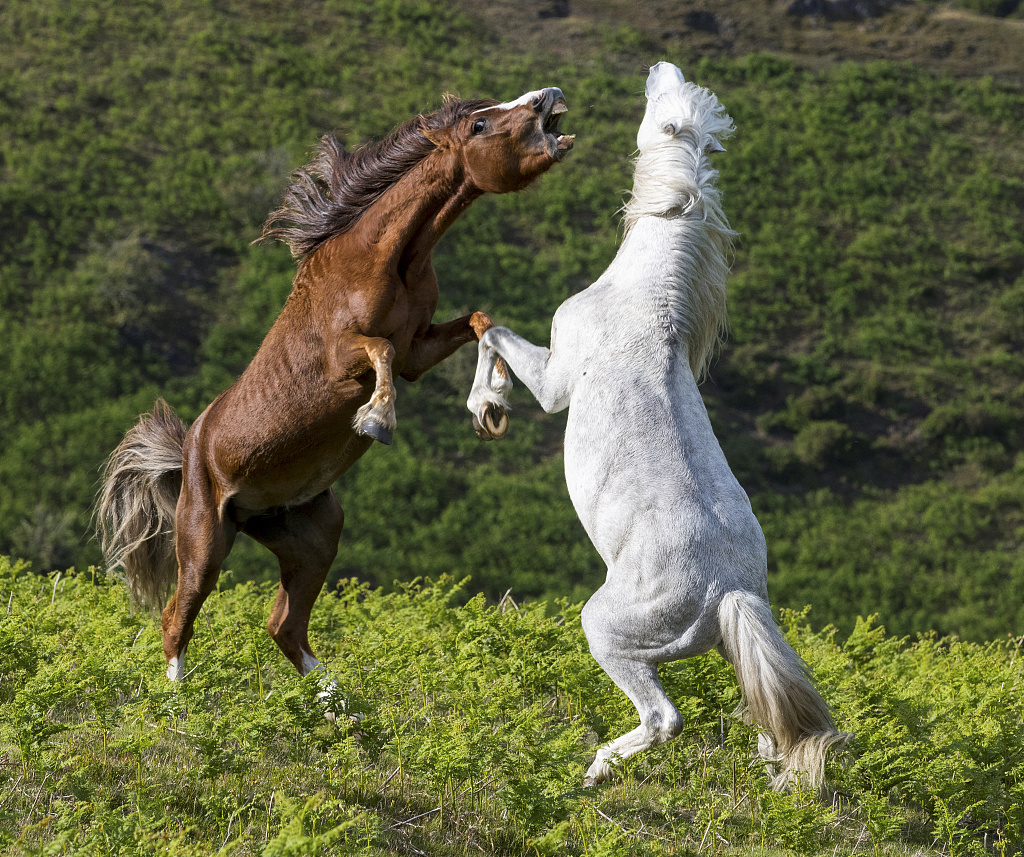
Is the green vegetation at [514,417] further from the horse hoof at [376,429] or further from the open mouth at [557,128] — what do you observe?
the open mouth at [557,128]

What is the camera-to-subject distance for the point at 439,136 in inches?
170

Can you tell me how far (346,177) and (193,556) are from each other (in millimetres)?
2013

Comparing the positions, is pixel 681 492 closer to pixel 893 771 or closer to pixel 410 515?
pixel 893 771

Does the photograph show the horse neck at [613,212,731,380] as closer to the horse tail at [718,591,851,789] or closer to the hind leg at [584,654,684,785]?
the horse tail at [718,591,851,789]

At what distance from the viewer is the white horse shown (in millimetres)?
3365

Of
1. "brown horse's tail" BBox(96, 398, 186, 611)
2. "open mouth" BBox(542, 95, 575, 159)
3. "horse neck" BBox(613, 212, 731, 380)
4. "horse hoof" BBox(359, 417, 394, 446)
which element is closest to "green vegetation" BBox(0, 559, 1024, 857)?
"brown horse's tail" BBox(96, 398, 186, 611)

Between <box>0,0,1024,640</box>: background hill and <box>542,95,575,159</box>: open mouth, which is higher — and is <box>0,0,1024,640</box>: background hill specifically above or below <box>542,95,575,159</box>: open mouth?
below

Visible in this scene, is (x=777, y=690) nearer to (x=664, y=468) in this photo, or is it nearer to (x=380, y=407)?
(x=664, y=468)

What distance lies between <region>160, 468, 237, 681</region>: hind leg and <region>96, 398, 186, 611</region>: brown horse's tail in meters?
0.56

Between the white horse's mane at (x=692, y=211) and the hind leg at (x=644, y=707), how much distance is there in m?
1.17

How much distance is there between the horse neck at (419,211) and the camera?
4.24m

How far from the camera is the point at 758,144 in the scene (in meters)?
26.5

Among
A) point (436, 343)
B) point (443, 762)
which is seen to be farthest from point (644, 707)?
point (436, 343)

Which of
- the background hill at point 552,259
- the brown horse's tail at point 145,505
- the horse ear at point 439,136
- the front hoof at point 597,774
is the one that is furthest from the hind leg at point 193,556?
the background hill at point 552,259
